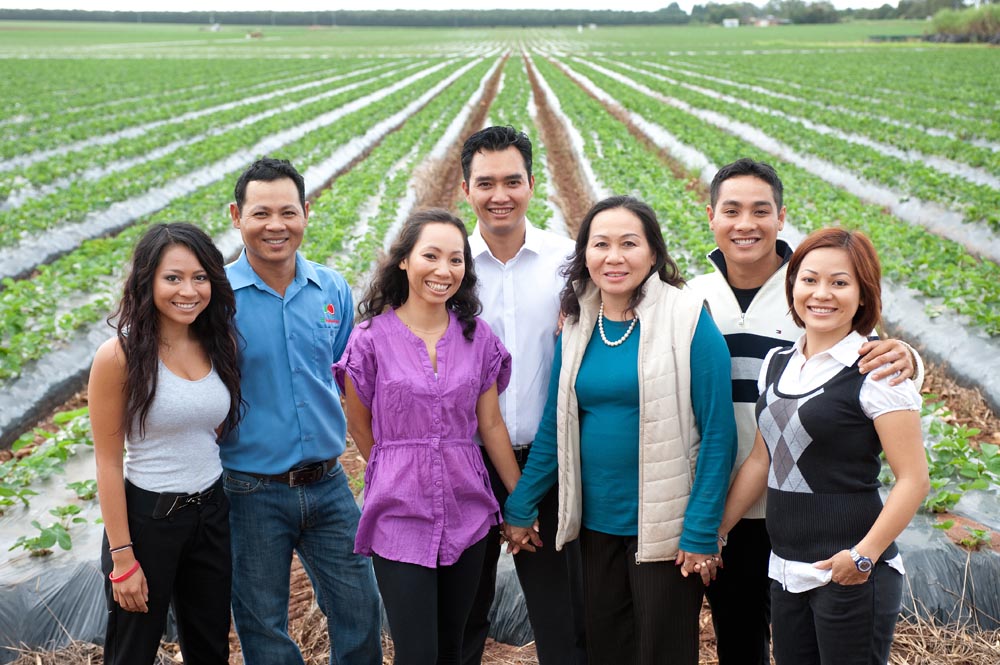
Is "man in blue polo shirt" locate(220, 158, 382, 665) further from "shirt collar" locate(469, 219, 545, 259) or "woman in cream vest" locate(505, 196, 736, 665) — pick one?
"woman in cream vest" locate(505, 196, 736, 665)

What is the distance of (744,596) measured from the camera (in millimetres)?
2965

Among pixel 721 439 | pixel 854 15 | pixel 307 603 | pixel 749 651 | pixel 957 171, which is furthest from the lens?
pixel 854 15

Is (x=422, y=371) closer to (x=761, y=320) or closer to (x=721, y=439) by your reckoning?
(x=721, y=439)

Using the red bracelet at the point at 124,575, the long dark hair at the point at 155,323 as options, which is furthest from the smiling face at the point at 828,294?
the red bracelet at the point at 124,575

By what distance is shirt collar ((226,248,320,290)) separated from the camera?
294 cm

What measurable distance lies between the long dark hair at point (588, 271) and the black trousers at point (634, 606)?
2.62ft

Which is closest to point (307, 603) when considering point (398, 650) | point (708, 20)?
point (398, 650)

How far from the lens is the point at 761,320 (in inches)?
111

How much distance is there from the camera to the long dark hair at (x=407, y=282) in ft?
9.11

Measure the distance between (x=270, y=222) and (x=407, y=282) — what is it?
546 millimetres

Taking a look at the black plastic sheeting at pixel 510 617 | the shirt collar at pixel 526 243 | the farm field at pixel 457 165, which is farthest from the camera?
the farm field at pixel 457 165

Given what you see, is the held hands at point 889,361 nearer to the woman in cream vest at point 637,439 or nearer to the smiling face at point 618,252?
the woman in cream vest at point 637,439

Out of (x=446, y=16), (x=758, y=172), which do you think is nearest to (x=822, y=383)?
(x=758, y=172)

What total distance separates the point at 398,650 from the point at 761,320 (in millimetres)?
1656
